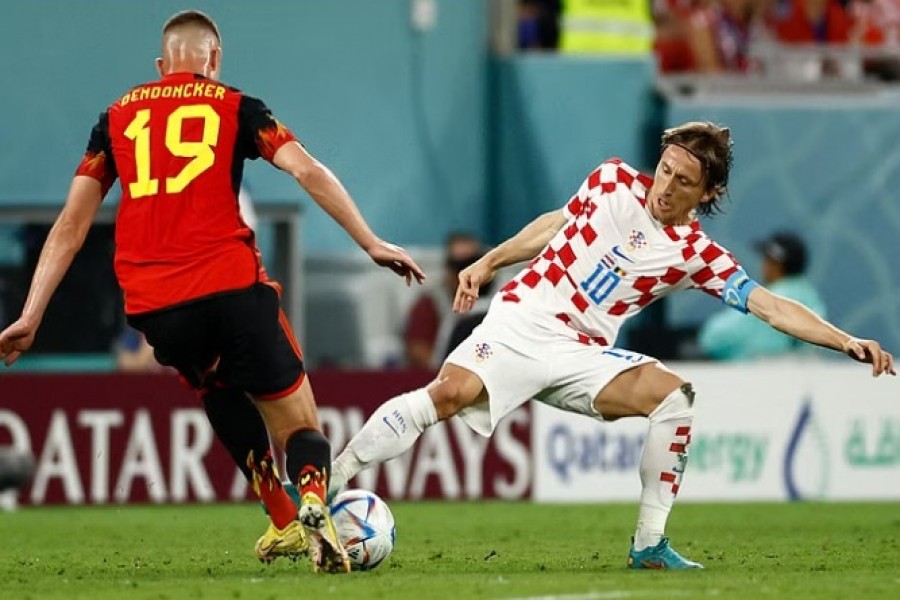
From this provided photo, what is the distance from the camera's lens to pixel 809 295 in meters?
15.1

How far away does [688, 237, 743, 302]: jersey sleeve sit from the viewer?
8539 millimetres

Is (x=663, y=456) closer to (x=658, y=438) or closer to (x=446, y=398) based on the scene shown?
(x=658, y=438)

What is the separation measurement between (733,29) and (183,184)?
11.9 m

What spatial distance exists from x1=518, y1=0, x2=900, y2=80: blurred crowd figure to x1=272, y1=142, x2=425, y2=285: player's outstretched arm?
10996 mm

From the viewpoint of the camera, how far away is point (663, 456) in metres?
8.45

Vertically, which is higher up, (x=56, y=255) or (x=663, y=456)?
(x=56, y=255)

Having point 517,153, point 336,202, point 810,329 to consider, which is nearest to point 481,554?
point 810,329

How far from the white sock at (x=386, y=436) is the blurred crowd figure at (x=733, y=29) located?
420 inches

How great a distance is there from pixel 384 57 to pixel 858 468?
19.9 feet

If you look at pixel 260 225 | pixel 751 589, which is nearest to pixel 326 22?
pixel 260 225

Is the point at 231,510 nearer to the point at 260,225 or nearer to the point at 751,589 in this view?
the point at 260,225

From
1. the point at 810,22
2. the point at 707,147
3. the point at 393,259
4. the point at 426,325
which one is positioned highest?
the point at 810,22

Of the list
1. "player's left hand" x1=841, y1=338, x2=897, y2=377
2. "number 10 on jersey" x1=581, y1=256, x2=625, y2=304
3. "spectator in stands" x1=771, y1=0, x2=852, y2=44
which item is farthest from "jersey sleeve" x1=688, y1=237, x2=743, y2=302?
"spectator in stands" x1=771, y1=0, x2=852, y2=44

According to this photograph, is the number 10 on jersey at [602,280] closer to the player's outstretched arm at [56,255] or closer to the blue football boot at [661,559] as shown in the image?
the blue football boot at [661,559]
